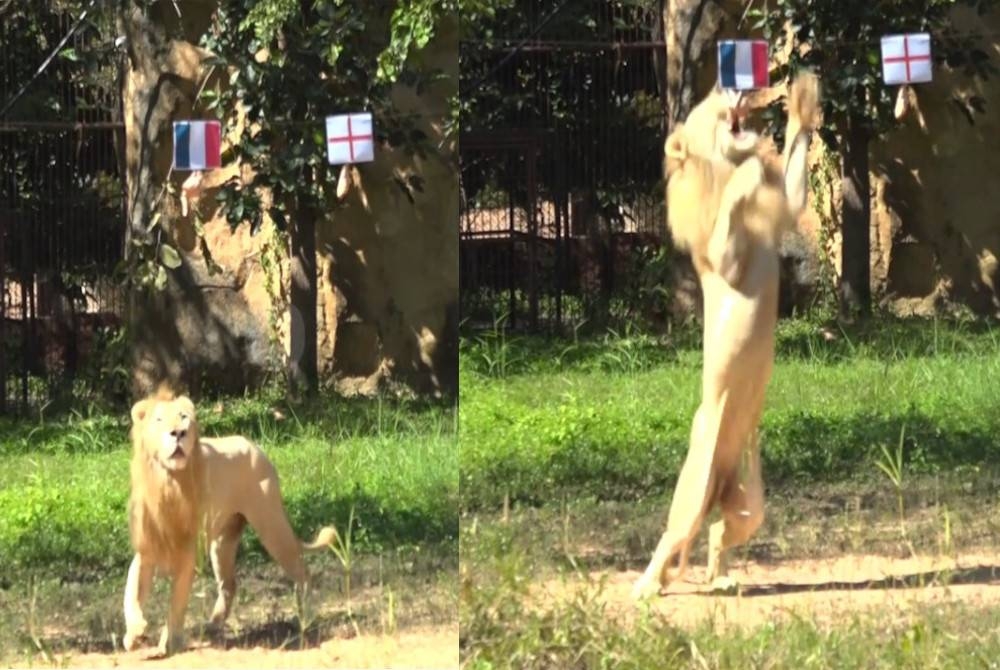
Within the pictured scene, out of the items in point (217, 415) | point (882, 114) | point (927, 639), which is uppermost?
point (882, 114)

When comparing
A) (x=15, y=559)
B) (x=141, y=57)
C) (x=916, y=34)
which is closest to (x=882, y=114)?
(x=916, y=34)

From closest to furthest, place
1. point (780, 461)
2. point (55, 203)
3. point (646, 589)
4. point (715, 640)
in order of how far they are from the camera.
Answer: point (715, 640)
point (646, 589)
point (780, 461)
point (55, 203)

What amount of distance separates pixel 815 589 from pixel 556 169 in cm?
140

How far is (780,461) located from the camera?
5543mm

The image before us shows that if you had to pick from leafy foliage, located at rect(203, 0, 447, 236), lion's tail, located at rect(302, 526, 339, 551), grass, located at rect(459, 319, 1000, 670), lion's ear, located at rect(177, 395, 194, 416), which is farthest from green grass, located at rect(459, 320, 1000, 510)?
lion's ear, located at rect(177, 395, 194, 416)

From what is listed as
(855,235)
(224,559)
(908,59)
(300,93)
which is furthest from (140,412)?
(908,59)

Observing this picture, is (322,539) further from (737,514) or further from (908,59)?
(908,59)

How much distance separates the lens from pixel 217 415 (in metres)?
5.46

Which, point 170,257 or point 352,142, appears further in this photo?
point 170,257

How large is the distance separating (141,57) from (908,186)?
2267 millimetres

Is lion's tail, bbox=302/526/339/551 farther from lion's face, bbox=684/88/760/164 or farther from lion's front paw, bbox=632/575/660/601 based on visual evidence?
lion's face, bbox=684/88/760/164

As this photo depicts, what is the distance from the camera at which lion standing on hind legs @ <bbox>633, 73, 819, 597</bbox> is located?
16.8 ft

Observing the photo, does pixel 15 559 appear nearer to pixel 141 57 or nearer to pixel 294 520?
pixel 294 520

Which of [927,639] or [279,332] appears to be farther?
[279,332]
